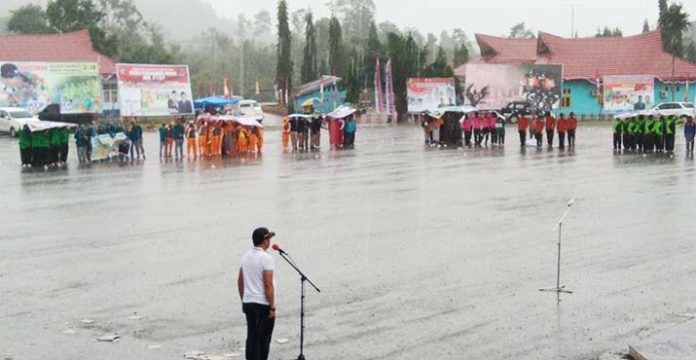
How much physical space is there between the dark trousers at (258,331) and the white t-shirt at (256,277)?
0.06 m

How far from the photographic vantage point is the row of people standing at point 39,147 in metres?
32.1

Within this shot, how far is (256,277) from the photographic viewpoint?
9.14 meters

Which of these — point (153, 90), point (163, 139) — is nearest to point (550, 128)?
point (163, 139)

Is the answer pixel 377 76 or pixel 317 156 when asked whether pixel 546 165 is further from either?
pixel 377 76

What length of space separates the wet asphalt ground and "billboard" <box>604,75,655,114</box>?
3998 cm

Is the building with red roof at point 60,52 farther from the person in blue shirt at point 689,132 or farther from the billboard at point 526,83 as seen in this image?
the person in blue shirt at point 689,132

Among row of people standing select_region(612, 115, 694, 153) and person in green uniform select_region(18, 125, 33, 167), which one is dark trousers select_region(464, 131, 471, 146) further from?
person in green uniform select_region(18, 125, 33, 167)

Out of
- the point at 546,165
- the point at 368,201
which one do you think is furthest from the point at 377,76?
the point at 368,201

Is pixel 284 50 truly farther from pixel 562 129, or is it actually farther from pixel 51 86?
pixel 562 129

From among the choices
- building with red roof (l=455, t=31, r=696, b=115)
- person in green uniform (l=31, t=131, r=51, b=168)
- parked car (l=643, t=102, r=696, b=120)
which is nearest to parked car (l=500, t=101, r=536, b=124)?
building with red roof (l=455, t=31, r=696, b=115)

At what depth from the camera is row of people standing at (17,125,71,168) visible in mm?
32062

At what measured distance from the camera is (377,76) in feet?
227

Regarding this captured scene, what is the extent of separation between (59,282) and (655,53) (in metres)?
65.5

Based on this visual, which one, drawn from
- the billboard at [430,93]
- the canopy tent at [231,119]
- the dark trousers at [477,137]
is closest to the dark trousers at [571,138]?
the dark trousers at [477,137]
